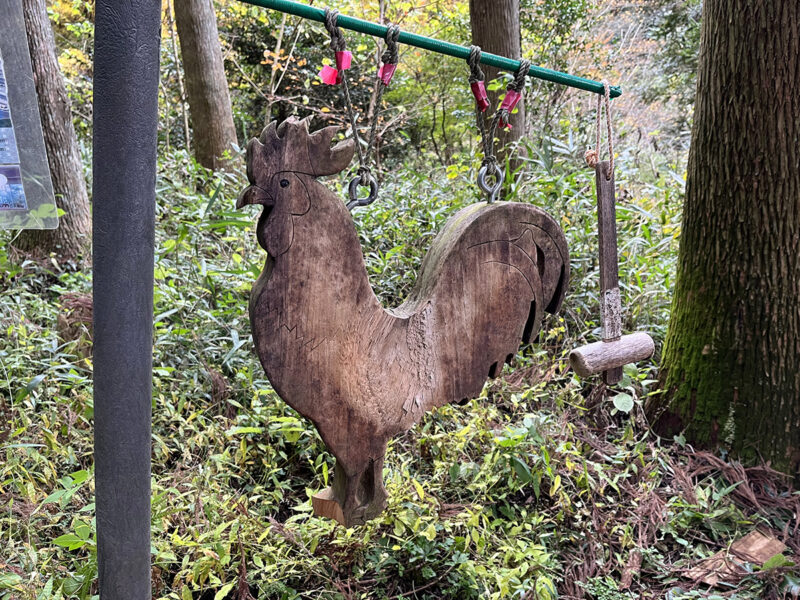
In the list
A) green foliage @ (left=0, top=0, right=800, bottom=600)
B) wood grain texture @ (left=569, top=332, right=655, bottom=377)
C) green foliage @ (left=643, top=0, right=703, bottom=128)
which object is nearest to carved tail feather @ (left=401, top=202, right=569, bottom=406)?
wood grain texture @ (left=569, top=332, right=655, bottom=377)

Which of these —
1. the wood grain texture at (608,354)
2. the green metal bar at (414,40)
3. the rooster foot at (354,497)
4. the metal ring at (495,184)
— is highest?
the green metal bar at (414,40)

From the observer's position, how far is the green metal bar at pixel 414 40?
→ 1.40 metres

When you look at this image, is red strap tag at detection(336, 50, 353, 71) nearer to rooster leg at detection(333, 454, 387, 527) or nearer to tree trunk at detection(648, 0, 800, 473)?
rooster leg at detection(333, 454, 387, 527)

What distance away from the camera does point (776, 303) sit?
279 cm

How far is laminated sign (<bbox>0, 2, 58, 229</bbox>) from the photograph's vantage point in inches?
48.9

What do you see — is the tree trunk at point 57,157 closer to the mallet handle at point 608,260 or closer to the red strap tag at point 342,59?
the red strap tag at point 342,59

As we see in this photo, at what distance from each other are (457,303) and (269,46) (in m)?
7.59

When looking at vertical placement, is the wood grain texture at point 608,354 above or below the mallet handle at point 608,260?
below

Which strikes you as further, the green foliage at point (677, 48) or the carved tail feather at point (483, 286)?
the green foliage at point (677, 48)

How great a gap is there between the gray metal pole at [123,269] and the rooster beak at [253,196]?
0.58 feet

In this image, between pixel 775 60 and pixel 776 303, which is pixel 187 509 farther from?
pixel 775 60

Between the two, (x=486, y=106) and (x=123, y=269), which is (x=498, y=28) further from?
(x=123, y=269)

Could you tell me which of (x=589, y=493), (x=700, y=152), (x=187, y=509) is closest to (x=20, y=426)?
(x=187, y=509)

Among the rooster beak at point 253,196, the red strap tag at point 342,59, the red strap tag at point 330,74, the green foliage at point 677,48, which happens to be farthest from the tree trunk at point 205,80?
the green foliage at point 677,48
